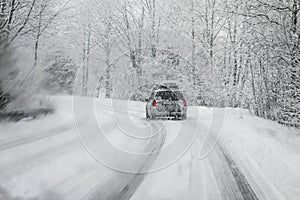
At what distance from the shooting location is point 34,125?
27.3ft

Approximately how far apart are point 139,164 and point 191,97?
18.3 meters

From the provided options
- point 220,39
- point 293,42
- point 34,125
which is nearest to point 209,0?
point 220,39

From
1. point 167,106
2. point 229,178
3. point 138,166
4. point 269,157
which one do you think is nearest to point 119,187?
point 138,166

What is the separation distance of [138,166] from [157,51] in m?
21.0

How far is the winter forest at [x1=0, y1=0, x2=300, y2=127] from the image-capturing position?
854 cm

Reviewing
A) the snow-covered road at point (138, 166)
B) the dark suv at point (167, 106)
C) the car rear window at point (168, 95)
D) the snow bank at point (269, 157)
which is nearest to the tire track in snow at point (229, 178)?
the snow-covered road at point (138, 166)

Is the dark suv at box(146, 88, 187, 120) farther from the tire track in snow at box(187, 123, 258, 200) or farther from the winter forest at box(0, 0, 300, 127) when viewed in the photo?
the tire track in snow at box(187, 123, 258, 200)

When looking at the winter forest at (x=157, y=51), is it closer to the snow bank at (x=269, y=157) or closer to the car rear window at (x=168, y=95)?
the snow bank at (x=269, y=157)

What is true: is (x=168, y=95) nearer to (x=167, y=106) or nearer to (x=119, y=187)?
(x=167, y=106)

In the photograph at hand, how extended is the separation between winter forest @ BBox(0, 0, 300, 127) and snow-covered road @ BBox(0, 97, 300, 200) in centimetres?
211

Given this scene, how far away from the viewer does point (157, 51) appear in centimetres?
2478

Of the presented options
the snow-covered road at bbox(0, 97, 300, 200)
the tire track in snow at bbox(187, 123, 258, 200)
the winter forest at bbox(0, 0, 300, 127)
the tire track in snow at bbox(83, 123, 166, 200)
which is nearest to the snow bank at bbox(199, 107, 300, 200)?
the snow-covered road at bbox(0, 97, 300, 200)

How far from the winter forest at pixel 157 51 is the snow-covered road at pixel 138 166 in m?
2.11

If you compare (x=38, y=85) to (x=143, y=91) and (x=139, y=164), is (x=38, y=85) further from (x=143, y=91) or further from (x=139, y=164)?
(x=143, y=91)
